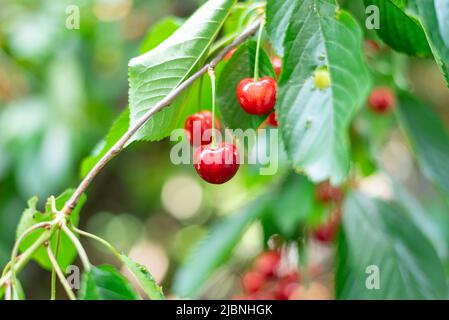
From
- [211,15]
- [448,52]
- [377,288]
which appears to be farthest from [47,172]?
[448,52]

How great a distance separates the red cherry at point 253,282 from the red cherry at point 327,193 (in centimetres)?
26

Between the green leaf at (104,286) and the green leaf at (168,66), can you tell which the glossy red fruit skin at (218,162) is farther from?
the green leaf at (104,286)

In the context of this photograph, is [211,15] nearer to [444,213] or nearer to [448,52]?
[448,52]

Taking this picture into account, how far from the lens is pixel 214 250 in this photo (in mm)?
1571

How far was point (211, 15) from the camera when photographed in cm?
85

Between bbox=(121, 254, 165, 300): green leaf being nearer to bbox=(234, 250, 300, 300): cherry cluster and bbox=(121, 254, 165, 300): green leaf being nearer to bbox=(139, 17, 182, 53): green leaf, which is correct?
bbox=(139, 17, 182, 53): green leaf

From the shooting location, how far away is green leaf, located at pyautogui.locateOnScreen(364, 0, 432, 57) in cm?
83

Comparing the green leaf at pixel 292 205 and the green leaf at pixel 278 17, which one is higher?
the green leaf at pixel 278 17

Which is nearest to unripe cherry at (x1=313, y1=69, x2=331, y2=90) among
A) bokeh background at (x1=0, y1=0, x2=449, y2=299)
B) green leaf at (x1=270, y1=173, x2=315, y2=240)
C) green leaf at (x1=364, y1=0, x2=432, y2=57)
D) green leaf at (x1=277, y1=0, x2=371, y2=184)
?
green leaf at (x1=277, y1=0, x2=371, y2=184)

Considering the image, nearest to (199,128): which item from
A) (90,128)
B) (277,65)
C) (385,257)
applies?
(277,65)

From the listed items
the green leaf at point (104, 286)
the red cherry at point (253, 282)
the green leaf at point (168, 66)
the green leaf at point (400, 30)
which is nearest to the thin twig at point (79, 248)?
the green leaf at point (104, 286)

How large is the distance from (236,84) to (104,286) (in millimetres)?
358

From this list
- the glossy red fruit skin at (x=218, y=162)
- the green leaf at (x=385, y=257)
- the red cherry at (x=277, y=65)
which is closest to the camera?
the glossy red fruit skin at (x=218, y=162)

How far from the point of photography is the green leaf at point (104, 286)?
29.0 inches
